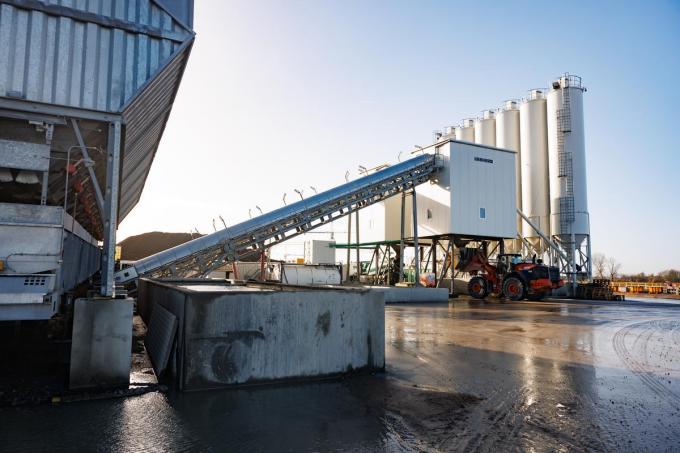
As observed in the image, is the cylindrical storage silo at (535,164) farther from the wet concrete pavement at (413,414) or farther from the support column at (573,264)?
the wet concrete pavement at (413,414)

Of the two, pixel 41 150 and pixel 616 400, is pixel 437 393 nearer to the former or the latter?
pixel 616 400

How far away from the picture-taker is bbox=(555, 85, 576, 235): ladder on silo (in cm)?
2994

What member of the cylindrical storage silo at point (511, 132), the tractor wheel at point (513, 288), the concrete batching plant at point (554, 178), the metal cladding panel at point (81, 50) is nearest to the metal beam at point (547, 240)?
the concrete batching plant at point (554, 178)

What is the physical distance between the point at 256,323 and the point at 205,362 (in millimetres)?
755

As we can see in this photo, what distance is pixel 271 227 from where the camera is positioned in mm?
17406

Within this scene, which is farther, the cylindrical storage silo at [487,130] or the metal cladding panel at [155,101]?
the cylindrical storage silo at [487,130]

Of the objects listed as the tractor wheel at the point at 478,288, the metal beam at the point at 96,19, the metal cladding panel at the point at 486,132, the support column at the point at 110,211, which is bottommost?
the tractor wheel at the point at 478,288

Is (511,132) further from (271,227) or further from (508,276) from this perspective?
(271,227)

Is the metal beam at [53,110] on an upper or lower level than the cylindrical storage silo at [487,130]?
lower

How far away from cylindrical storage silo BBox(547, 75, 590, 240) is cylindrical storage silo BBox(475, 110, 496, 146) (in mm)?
6465

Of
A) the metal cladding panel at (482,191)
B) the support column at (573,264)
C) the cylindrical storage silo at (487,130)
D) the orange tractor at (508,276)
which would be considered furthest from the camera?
the cylindrical storage silo at (487,130)

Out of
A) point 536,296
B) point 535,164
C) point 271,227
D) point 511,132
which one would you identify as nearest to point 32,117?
point 271,227

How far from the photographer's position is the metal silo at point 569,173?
29.9m

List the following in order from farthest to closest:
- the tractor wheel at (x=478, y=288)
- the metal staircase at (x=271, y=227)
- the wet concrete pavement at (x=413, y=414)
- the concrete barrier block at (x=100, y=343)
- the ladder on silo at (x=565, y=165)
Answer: the ladder on silo at (x=565, y=165), the tractor wheel at (x=478, y=288), the metal staircase at (x=271, y=227), the concrete barrier block at (x=100, y=343), the wet concrete pavement at (x=413, y=414)
